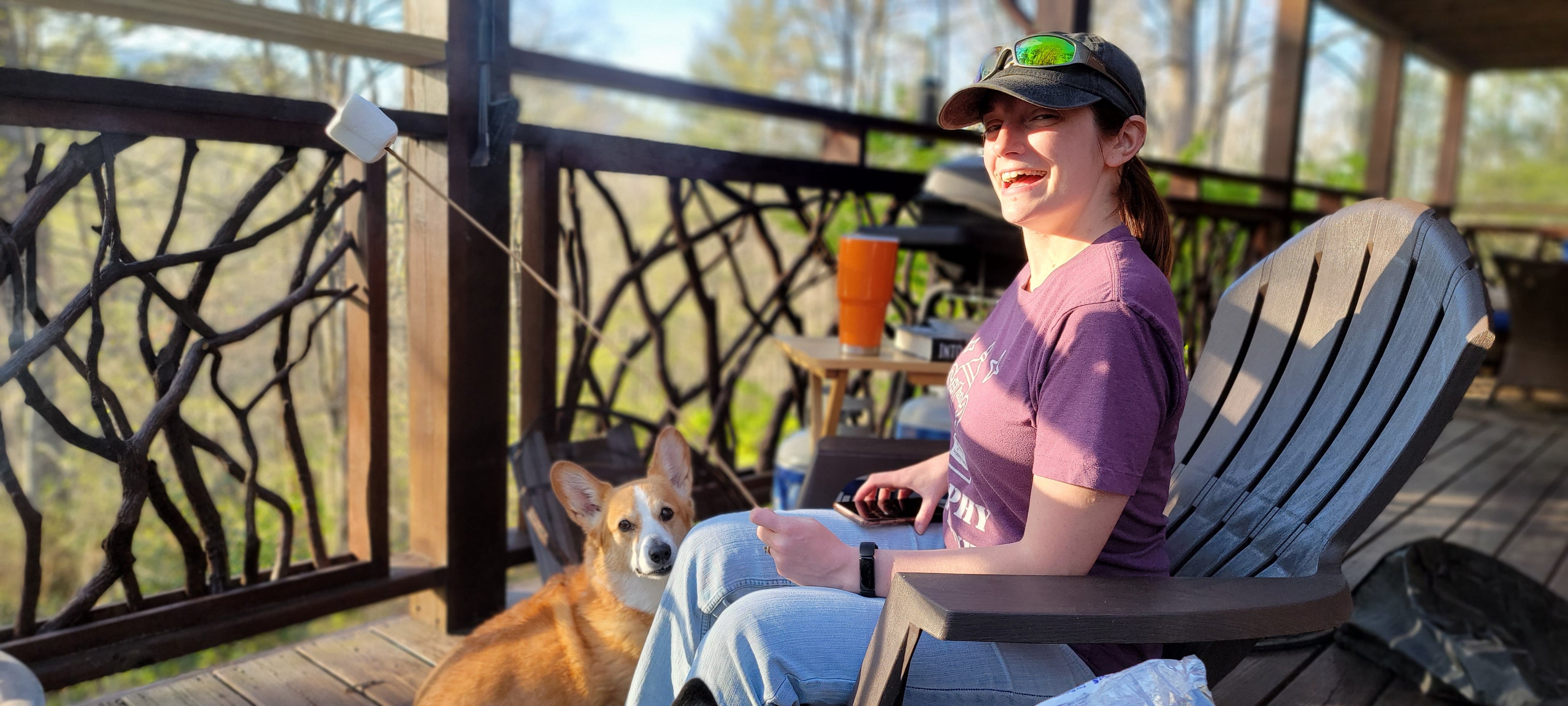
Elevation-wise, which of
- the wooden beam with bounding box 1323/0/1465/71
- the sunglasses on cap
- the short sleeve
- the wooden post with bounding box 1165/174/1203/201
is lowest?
the short sleeve

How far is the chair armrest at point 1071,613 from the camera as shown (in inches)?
39.4

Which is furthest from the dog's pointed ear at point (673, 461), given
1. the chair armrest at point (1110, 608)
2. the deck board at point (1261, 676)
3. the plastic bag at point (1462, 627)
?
the plastic bag at point (1462, 627)

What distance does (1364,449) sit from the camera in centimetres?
139

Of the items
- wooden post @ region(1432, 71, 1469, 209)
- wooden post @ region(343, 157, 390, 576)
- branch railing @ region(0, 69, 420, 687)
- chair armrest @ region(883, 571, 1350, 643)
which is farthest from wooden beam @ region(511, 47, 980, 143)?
wooden post @ region(1432, 71, 1469, 209)

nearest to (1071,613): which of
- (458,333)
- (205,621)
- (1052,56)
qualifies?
(1052,56)

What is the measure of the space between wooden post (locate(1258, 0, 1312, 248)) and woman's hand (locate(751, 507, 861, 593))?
193 inches

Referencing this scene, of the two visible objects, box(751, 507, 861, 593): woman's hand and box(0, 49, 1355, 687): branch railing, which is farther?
box(0, 49, 1355, 687): branch railing

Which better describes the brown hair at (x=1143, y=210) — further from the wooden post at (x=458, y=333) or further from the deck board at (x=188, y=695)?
the deck board at (x=188, y=695)

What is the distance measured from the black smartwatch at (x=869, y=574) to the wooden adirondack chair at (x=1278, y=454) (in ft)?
0.42

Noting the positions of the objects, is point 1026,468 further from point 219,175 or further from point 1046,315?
point 219,175

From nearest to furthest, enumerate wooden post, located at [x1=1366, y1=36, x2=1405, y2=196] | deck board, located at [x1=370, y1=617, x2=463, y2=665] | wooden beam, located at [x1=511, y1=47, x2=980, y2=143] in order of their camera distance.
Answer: deck board, located at [x1=370, y1=617, x2=463, y2=665]
wooden beam, located at [x1=511, y1=47, x2=980, y2=143]
wooden post, located at [x1=1366, y1=36, x2=1405, y2=196]

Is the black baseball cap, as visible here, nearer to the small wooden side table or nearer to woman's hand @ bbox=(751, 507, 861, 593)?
woman's hand @ bbox=(751, 507, 861, 593)

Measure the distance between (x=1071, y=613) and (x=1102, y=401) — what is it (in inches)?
9.1

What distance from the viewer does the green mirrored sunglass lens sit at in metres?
1.24
